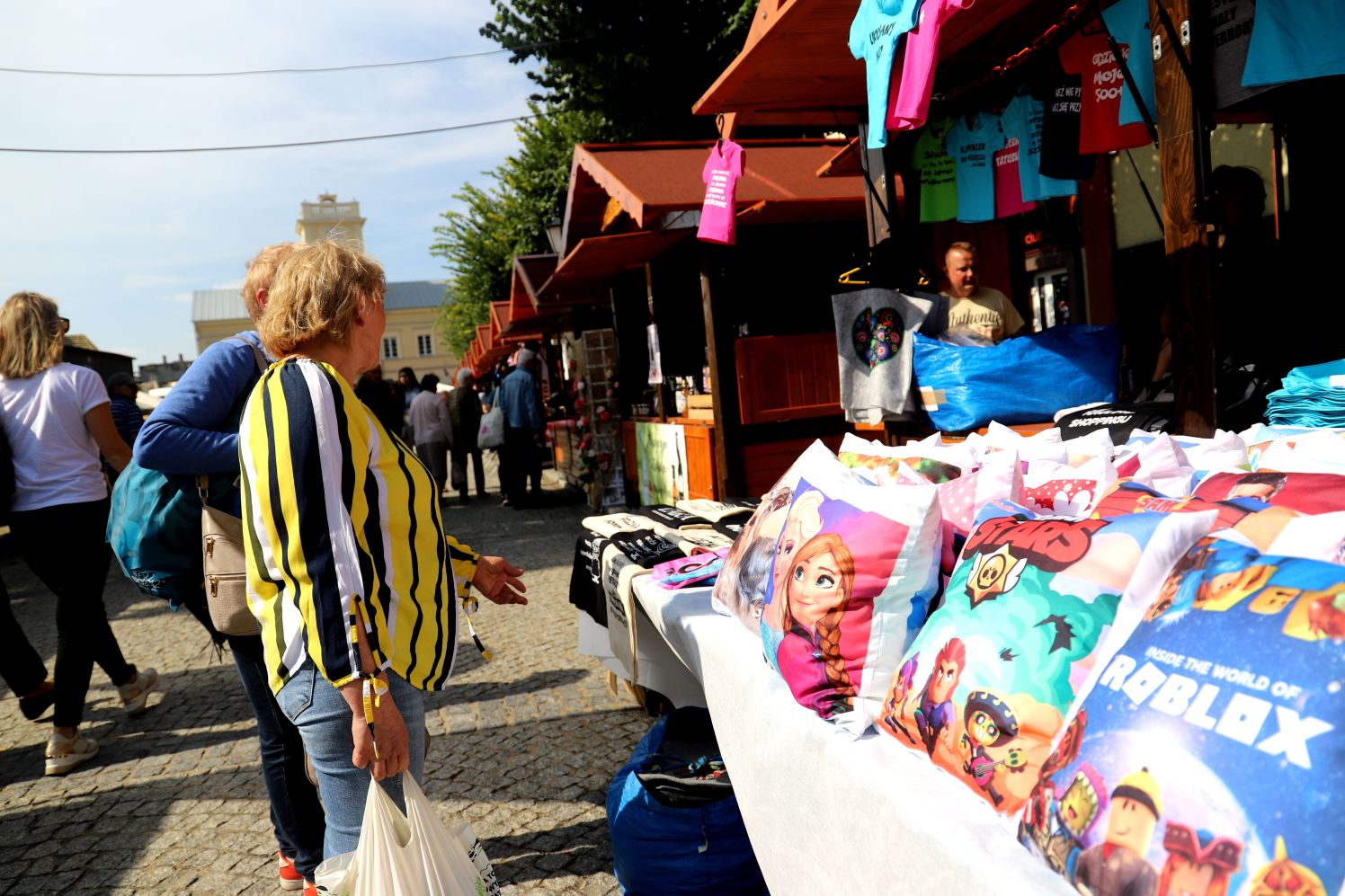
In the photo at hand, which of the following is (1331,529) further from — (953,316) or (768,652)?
(953,316)

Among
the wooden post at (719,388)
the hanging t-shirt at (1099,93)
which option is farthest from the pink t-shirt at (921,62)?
the wooden post at (719,388)

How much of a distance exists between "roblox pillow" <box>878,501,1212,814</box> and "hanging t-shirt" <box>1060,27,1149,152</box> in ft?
Answer: 9.39

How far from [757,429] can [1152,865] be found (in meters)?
6.71

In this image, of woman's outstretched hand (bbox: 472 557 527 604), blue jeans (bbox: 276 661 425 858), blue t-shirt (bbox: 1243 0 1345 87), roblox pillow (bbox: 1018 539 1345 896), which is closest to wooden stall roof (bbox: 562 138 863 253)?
blue t-shirt (bbox: 1243 0 1345 87)

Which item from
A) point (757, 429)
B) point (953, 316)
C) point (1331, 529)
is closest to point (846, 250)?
point (757, 429)

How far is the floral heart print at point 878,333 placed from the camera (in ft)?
16.3

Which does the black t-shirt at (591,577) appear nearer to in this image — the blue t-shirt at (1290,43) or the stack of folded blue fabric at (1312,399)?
the stack of folded blue fabric at (1312,399)

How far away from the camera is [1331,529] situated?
4.73 ft

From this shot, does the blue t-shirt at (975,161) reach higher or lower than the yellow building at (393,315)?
lower

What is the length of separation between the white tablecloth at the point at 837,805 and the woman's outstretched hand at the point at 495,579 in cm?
61

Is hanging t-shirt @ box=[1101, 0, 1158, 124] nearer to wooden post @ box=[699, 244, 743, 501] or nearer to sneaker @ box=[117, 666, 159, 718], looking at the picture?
wooden post @ box=[699, 244, 743, 501]

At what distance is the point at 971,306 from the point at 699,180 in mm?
3300

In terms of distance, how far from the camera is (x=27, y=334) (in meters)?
4.08

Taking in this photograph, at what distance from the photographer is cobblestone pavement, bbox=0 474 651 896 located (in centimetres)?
308
